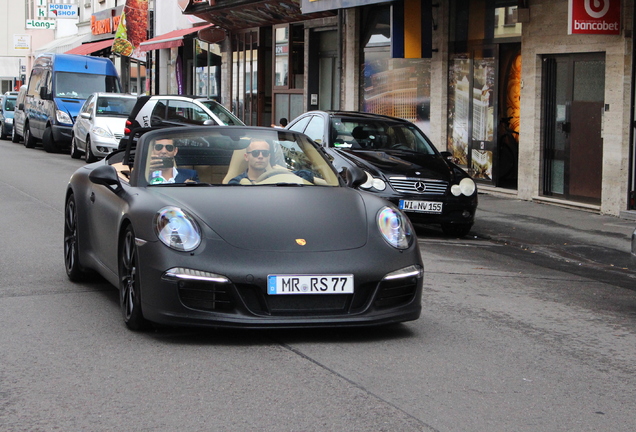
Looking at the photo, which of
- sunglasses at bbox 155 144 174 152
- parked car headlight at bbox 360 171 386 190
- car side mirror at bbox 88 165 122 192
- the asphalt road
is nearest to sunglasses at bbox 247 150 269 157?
sunglasses at bbox 155 144 174 152

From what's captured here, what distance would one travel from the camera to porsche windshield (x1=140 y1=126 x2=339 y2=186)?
671 centimetres

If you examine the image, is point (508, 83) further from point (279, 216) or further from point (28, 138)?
point (28, 138)

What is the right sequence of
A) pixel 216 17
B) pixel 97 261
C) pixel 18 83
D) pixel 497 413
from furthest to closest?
pixel 18 83 < pixel 216 17 < pixel 97 261 < pixel 497 413

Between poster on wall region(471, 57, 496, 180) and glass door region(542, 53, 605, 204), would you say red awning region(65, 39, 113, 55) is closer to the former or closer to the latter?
poster on wall region(471, 57, 496, 180)

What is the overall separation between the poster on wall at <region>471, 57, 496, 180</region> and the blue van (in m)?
12.6

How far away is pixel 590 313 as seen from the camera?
743 cm

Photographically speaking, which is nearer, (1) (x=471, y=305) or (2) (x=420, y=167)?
(1) (x=471, y=305)

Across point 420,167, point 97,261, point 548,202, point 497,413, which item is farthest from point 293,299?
point 548,202

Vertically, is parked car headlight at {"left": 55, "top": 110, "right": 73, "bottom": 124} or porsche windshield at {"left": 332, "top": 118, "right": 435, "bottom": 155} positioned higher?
parked car headlight at {"left": 55, "top": 110, "right": 73, "bottom": 124}

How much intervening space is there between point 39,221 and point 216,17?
806 inches

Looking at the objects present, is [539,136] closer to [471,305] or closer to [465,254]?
[465,254]

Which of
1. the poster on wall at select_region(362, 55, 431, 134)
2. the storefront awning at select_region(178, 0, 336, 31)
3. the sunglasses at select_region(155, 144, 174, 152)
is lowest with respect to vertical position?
the sunglasses at select_region(155, 144, 174, 152)

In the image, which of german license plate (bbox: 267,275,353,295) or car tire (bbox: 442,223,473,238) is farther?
car tire (bbox: 442,223,473,238)

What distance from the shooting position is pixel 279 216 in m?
6.08
